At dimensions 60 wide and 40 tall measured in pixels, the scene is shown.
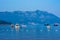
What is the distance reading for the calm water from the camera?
4379 mm

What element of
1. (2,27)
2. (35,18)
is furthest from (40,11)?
(2,27)

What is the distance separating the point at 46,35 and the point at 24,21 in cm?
48

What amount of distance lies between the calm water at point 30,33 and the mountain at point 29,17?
126mm

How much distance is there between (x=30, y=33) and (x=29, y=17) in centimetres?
30

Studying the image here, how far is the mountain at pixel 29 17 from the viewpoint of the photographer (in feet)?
14.6

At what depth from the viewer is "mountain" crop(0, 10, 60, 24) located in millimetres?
4465

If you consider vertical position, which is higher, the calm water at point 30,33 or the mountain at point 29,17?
the mountain at point 29,17

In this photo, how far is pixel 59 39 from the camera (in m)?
4.32

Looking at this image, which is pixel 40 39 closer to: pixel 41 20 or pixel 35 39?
pixel 35 39

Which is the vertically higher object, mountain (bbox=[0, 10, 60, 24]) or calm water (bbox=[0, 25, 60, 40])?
mountain (bbox=[0, 10, 60, 24])

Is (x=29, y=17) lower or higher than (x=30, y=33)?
higher

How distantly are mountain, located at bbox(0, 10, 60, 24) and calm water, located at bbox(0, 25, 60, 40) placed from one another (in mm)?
126

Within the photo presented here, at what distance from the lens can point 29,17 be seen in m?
4.49

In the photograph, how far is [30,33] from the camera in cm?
451
